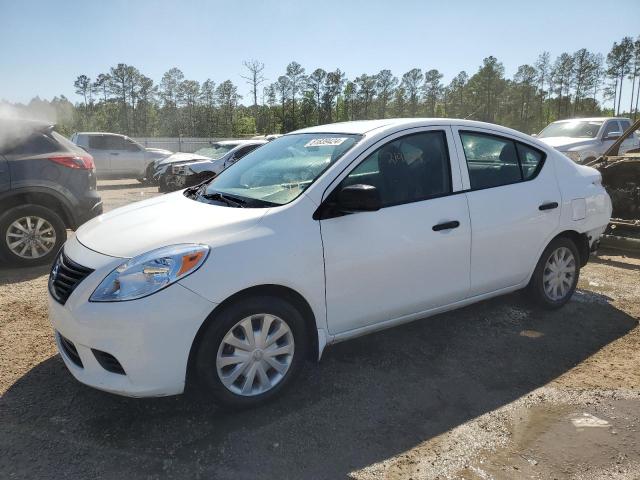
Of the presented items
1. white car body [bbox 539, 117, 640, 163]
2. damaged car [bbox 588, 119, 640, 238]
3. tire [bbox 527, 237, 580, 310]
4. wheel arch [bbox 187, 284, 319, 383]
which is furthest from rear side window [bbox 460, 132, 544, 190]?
white car body [bbox 539, 117, 640, 163]

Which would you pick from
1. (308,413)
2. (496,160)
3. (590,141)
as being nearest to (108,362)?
(308,413)

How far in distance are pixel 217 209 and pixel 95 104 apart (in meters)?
88.1

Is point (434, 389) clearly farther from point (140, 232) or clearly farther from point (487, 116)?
point (487, 116)

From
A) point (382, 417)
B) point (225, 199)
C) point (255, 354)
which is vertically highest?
point (225, 199)

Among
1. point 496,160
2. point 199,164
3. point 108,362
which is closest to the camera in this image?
point 108,362

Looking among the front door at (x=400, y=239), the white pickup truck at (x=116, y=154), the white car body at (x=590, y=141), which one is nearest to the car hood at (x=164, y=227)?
the front door at (x=400, y=239)

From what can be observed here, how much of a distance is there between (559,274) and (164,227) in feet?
11.3

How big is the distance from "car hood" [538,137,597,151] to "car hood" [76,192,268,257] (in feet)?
33.5

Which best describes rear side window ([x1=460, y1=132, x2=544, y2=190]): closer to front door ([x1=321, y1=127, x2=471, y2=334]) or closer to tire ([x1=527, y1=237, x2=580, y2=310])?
front door ([x1=321, y1=127, x2=471, y2=334])

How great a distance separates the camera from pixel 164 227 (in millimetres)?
3008

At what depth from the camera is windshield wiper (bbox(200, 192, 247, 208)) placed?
328 cm

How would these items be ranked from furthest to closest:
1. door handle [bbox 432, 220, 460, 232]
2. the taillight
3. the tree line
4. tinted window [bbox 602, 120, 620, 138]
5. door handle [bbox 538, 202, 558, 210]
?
the tree line < tinted window [bbox 602, 120, 620, 138] < the taillight < door handle [bbox 538, 202, 558, 210] < door handle [bbox 432, 220, 460, 232]

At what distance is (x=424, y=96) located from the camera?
85.2 m

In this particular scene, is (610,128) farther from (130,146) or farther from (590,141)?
(130,146)
